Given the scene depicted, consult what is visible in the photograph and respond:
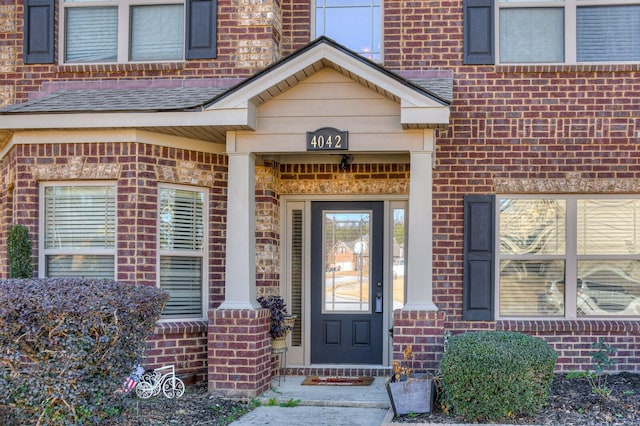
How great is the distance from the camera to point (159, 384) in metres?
8.29

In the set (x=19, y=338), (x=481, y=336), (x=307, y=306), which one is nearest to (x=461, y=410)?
(x=481, y=336)

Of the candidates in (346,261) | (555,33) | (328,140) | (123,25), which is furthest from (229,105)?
(555,33)

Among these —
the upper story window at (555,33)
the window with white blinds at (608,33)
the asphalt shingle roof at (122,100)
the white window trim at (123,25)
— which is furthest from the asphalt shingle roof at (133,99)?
the window with white blinds at (608,33)

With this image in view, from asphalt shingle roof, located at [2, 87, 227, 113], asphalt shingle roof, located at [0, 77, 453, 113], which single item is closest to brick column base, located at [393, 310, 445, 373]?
asphalt shingle roof, located at [0, 77, 453, 113]

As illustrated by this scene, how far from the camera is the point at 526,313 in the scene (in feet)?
30.5

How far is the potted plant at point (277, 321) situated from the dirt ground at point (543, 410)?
2.97ft

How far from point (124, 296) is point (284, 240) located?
379 cm

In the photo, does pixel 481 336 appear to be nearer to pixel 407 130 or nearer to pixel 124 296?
pixel 407 130

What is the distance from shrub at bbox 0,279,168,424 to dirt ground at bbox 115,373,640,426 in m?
0.82

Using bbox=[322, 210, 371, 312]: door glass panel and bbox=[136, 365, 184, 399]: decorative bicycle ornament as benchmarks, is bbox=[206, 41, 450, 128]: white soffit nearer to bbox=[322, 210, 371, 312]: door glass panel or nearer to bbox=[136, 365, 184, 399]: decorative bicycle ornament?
bbox=[322, 210, 371, 312]: door glass panel

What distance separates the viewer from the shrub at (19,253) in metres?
8.51

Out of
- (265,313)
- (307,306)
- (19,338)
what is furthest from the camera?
(307,306)

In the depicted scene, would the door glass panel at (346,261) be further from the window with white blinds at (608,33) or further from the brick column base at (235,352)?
the window with white blinds at (608,33)

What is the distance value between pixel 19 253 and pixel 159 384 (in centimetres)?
217
